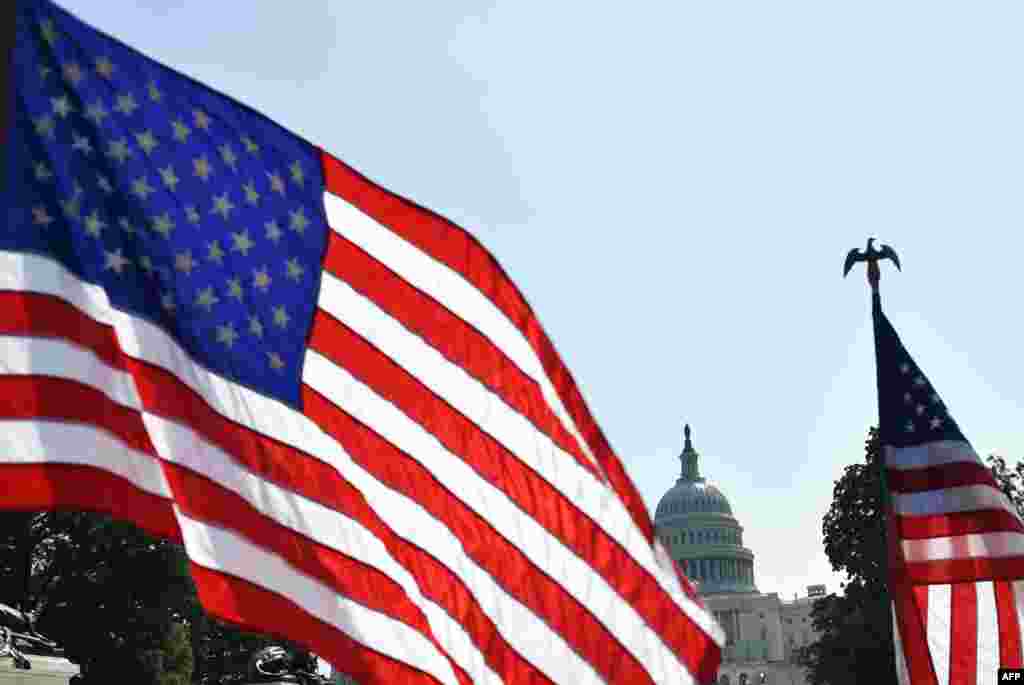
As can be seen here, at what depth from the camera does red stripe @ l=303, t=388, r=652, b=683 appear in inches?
313

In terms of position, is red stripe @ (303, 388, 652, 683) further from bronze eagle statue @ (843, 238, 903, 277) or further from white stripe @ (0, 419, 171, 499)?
bronze eagle statue @ (843, 238, 903, 277)

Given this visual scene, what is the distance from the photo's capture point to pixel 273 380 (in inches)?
302

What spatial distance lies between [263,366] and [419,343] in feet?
3.58

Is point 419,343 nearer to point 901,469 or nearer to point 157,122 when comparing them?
point 157,122

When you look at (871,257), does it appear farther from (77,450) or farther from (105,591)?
(105,591)

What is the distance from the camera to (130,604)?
48.0 m

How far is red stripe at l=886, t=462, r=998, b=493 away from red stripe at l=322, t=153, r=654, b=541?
7.04 meters

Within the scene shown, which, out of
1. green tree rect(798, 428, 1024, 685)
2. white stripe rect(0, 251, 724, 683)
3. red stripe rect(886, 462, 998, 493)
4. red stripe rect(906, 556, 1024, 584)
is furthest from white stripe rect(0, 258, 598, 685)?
green tree rect(798, 428, 1024, 685)

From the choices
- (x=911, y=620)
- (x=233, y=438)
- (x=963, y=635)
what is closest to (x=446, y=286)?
(x=233, y=438)

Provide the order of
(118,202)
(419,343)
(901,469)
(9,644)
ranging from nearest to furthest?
(118,202), (419,343), (901,469), (9,644)

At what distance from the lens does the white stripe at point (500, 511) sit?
7.98 metres

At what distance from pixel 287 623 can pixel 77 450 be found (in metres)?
1.23

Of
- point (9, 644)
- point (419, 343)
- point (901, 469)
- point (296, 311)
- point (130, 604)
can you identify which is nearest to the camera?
point (296, 311)

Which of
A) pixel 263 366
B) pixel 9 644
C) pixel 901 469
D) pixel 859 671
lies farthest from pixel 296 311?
pixel 859 671
